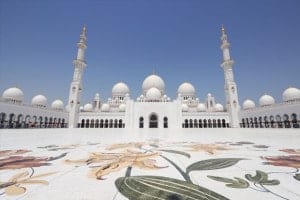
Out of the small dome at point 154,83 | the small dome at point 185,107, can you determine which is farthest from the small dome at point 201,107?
the small dome at point 154,83

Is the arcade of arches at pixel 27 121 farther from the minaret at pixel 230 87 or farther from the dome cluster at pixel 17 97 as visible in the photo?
the minaret at pixel 230 87

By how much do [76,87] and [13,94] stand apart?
37.3ft

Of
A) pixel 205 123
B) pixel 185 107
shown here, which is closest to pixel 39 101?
pixel 185 107

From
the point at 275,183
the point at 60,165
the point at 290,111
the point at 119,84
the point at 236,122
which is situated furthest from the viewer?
A: the point at 119,84

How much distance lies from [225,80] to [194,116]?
8.27 m

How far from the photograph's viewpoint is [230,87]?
25453 mm

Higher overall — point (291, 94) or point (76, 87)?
point (76, 87)

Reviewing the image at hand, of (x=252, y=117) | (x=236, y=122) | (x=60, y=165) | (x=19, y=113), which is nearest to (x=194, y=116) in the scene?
(x=236, y=122)

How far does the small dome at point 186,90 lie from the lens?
36.9 m

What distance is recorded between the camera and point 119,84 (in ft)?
123

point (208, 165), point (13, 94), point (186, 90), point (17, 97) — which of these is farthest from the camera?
point (186, 90)

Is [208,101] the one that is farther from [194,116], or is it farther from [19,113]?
[19,113]

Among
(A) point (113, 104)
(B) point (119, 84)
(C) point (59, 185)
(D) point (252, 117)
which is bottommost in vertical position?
(C) point (59, 185)

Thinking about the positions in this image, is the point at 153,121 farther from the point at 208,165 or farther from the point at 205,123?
the point at 208,165
